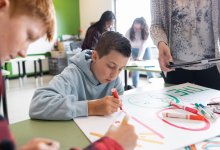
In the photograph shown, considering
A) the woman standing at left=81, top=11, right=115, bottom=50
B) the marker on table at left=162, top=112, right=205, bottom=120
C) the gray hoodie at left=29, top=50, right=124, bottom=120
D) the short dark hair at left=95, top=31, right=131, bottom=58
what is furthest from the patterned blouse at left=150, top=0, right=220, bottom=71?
the woman standing at left=81, top=11, right=115, bottom=50

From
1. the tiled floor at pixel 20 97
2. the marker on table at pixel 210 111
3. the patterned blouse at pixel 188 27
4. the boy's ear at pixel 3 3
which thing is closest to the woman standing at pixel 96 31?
the tiled floor at pixel 20 97

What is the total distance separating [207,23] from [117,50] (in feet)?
1.51

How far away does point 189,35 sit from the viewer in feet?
4.10

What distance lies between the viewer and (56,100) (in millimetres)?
884

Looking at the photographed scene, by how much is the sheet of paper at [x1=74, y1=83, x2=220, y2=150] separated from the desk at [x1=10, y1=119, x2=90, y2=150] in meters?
0.03

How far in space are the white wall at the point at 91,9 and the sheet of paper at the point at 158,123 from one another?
13.9ft

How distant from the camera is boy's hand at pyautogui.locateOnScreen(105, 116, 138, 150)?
0.59 metres

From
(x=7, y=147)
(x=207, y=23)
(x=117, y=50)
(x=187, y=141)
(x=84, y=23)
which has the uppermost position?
(x=84, y=23)

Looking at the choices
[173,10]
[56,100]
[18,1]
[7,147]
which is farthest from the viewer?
[173,10]

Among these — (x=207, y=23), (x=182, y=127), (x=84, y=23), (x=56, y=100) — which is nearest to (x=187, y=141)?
(x=182, y=127)

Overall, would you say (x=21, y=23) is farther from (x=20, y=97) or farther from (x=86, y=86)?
(x=20, y=97)

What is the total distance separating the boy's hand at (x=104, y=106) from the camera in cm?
88

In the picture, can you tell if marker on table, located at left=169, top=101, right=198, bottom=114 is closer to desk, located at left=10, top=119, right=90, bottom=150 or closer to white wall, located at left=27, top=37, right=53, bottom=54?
desk, located at left=10, top=119, right=90, bottom=150

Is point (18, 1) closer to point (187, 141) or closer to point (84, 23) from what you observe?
point (187, 141)
